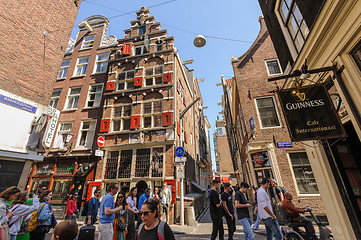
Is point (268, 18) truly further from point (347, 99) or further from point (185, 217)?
point (185, 217)

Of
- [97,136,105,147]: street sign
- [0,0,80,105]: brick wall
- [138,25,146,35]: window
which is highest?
[138,25,146,35]: window

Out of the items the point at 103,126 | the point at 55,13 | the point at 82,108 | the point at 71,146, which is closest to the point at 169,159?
the point at 103,126

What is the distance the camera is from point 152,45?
14797mm

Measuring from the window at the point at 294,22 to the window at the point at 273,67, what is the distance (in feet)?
21.2

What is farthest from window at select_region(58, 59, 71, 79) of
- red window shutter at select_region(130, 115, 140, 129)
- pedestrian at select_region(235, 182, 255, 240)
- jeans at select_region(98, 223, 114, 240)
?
pedestrian at select_region(235, 182, 255, 240)

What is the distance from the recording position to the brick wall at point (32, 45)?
671 centimetres

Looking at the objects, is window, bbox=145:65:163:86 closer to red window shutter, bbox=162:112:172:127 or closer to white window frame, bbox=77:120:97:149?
red window shutter, bbox=162:112:172:127

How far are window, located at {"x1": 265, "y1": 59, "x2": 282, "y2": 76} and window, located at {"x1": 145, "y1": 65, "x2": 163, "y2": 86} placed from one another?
8.37 meters

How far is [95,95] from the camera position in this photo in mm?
15086

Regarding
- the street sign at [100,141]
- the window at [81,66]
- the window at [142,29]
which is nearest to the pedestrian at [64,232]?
the street sign at [100,141]

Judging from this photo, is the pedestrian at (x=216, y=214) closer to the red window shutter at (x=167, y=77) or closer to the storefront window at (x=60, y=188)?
the red window shutter at (x=167, y=77)

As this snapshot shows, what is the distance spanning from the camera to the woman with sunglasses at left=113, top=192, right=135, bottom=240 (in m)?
4.09

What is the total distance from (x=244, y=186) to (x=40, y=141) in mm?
8431

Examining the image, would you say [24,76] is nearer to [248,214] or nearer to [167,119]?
[167,119]
